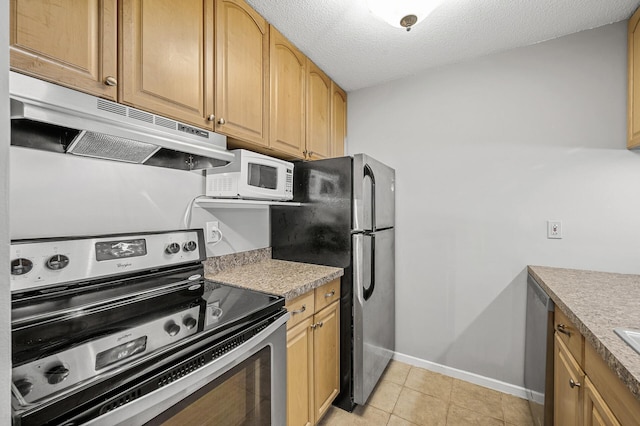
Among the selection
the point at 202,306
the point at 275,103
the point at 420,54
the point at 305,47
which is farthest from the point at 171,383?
the point at 420,54

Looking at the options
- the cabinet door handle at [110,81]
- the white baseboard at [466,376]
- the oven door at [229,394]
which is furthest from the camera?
the white baseboard at [466,376]

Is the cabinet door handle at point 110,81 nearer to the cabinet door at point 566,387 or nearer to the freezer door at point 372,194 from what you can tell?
the freezer door at point 372,194

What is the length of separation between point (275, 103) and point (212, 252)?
3.20 feet

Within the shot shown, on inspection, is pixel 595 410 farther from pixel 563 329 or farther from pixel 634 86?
pixel 634 86

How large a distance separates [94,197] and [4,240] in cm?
102

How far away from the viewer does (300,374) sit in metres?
1.37

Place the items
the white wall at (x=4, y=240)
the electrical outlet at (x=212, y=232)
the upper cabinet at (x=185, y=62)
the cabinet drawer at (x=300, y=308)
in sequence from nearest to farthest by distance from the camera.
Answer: the white wall at (x=4, y=240)
the upper cabinet at (x=185, y=62)
the cabinet drawer at (x=300, y=308)
the electrical outlet at (x=212, y=232)

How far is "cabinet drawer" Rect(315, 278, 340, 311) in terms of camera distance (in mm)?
1510

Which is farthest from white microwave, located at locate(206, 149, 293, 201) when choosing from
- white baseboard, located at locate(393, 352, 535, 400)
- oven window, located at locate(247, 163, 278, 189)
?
white baseboard, located at locate(393, 352, 535, 400)

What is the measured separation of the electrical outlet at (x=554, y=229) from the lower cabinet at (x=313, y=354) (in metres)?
1.45

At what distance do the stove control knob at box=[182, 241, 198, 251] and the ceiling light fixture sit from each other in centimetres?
149

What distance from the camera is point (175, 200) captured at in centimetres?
148

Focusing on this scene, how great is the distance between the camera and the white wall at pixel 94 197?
39.9 inches

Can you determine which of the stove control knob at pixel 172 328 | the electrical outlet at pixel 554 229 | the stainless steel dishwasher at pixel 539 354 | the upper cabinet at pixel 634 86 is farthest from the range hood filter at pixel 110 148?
the upper cabinet at pixel 634 86
